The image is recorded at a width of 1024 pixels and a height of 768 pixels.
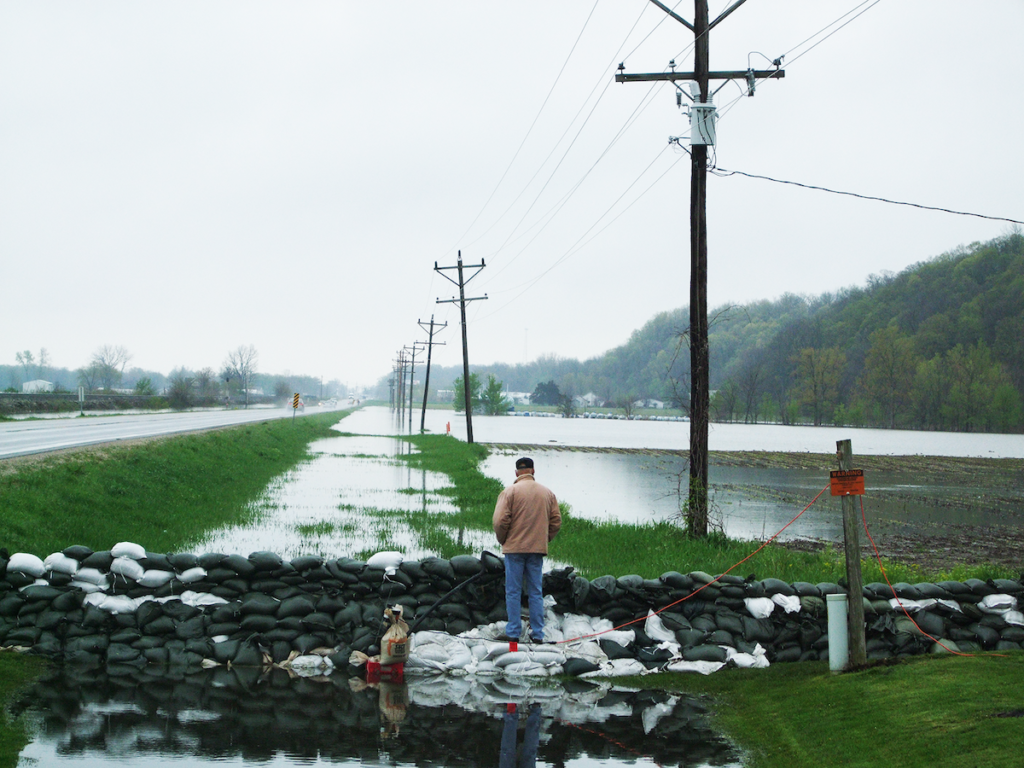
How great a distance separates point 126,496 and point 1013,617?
15.8m

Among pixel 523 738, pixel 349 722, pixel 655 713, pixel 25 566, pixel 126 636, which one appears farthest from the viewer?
pixel 25 566

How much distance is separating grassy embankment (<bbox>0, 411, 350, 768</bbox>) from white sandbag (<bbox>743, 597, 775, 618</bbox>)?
22.6 feet

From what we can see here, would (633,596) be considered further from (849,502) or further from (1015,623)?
(1015,623)

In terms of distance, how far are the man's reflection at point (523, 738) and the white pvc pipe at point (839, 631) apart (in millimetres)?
2844

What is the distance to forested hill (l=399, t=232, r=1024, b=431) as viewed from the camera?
115625 mm

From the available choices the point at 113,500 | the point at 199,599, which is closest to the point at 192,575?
the point at 199,599

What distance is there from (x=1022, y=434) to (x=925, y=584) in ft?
384

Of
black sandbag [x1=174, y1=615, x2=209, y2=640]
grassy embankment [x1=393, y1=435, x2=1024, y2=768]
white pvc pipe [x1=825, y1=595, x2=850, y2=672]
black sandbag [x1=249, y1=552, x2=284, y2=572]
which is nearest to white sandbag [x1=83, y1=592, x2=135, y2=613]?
black sandbag [x1=174, y1=615, x2=209, y2=640]

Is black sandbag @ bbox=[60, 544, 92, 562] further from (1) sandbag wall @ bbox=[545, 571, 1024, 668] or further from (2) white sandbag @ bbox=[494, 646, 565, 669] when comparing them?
(1) sandbag wall @ bbox=[545, 571, 1024, 668]

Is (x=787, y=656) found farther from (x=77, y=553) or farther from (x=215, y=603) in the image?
(x=77, y=553)

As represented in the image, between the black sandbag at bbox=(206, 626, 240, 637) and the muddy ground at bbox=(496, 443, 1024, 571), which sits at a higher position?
the black sandbag at bbox=(206, 626, 240, 637)

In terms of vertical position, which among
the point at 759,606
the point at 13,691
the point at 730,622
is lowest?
the point at 13,691

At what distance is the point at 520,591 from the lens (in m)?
9.40

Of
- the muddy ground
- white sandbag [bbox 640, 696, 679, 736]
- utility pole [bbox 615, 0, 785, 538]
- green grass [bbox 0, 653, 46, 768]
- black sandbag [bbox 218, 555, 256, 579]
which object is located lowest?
the muddy ground
